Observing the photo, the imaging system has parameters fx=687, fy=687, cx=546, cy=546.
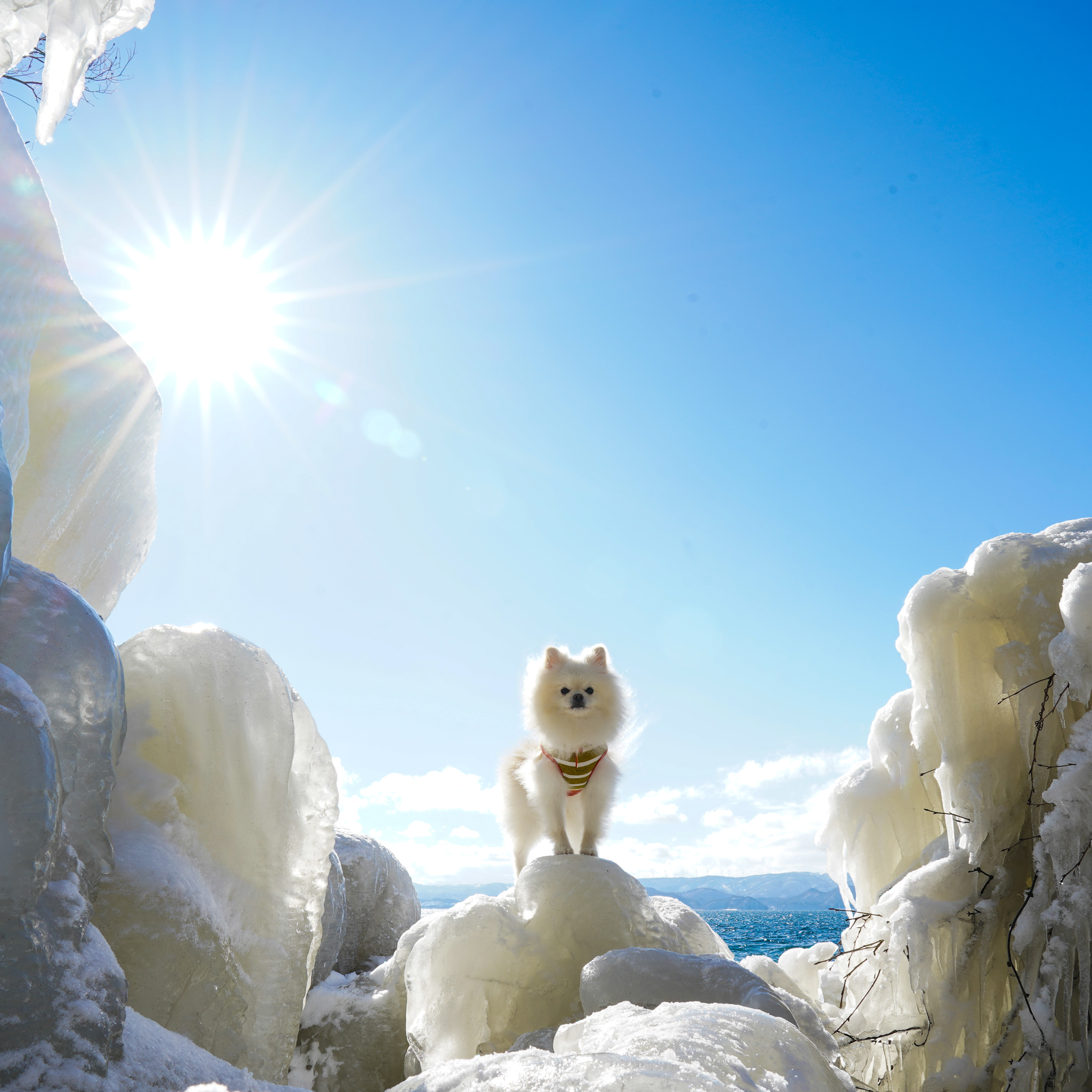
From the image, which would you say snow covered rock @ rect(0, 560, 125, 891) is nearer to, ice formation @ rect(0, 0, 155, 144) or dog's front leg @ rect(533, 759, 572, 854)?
ice formation @ rect(0, 0, 155, 144)

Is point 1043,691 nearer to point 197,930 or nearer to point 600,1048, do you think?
point 600,1048

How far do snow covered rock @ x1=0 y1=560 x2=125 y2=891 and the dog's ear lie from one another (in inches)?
161

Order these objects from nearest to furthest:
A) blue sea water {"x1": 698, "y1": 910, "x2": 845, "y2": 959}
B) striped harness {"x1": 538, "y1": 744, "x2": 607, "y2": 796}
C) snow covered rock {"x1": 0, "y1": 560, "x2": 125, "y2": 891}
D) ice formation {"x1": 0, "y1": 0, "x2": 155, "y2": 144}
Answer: snow covered rock {"x1": 0, "y1": 560, "x2": 125, "y2": 891} < ice formation {"x1": 0, "y1": 0, "x2": 155, "y2": 144} < striped harness {"x1": 538, "y1": 744, "x2": 607, "y2": 796} < blue sea water {"x1": 698, "y1": 910, "x2": 845, "y2": 959}

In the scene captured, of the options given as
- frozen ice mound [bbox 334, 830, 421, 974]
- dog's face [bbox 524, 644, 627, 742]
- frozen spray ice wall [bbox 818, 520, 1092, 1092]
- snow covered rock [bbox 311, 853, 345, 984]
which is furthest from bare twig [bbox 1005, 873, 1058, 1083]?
frozen ice mound [bbox 334, 830, 421, 974]

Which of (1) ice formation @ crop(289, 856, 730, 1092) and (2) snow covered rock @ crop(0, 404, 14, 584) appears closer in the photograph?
(2) snow covered rock @ crop(0, 404, 14, 584)

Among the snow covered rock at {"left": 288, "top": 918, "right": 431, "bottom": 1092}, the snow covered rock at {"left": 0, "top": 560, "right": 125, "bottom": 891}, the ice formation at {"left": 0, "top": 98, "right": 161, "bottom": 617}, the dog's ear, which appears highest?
the ice formation at {"left": 0, "top": 98, "right": 161, "bottom": 617}

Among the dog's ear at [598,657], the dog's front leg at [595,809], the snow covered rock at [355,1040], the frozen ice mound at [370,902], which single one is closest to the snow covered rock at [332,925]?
the snow covered rock at [355,1040]

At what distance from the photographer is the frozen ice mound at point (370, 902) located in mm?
6387

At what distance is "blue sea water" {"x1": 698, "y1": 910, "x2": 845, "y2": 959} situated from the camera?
13.4 metres

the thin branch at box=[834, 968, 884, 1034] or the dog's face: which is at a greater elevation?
the dog's face

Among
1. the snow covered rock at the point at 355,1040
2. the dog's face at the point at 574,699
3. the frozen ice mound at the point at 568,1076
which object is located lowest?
the snow covered rock at the point at 355,1040

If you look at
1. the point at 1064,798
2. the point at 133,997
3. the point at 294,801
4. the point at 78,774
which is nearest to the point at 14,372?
the point at 78,774

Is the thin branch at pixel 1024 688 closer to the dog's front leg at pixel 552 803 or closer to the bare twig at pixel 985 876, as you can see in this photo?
the bare twig at pixel 985 876

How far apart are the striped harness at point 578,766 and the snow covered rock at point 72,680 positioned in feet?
11.6
